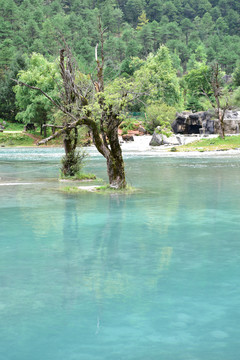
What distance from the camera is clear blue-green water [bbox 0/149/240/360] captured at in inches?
285

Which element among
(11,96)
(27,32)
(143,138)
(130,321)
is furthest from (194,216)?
(27,32)

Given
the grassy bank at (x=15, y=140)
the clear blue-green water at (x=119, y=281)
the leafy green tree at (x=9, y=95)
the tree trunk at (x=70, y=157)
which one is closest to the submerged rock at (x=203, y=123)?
the grassy bank at (x=15, y=140)

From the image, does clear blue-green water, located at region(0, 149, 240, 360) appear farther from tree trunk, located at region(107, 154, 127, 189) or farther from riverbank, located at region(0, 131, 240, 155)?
riverbank, located at region(0, 131, 240, 155)

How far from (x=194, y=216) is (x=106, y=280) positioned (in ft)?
27.1

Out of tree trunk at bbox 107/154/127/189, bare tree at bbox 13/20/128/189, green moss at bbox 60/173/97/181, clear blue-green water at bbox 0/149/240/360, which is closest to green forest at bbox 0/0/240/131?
bare tree at bbox 13/20/128/189

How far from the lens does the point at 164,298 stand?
909cm

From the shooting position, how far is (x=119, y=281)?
398 inches

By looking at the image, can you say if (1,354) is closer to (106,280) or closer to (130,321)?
(130,321)

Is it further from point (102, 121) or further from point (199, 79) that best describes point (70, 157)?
point (199, 79)

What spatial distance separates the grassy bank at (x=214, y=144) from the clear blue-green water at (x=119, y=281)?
4347 cm

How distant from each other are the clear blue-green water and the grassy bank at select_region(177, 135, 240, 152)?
143ft

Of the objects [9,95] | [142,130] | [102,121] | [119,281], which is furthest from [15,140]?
[119,281]

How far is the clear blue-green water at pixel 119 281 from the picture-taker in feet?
23.7

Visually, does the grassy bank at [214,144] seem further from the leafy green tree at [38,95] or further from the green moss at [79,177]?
the green moss at [79,177]
